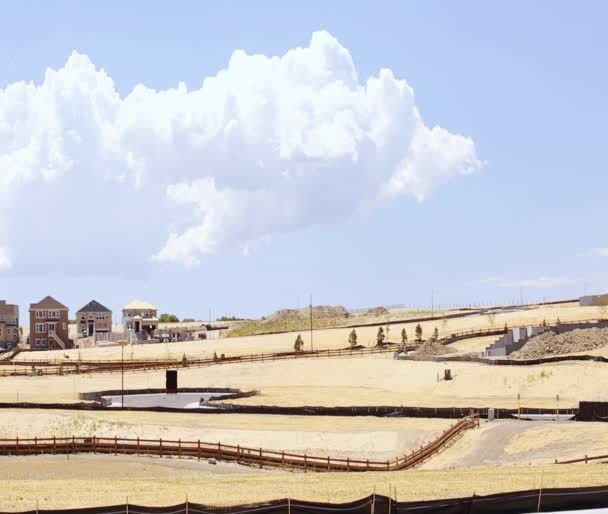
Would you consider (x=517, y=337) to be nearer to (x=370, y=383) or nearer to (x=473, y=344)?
(x=473, y=344)

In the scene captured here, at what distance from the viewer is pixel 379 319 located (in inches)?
6594

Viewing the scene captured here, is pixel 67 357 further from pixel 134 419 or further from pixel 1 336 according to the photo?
pixel 134 419

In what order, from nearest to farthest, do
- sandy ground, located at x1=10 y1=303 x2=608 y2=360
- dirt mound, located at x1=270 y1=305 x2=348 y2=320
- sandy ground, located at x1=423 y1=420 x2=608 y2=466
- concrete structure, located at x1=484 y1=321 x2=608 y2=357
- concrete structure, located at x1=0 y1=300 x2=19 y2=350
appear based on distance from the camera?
sandy ground, located at x1=423 y1=420 x2=608 y2=466, concrete structure, located at x1=484 y1=321 x2=608 y2=357, sandy ground, located at x1=10 y1=303 x2=608 y2=360, concrete structure, located at x1=0 y1=300 x2=19 y2=350, dirt mound, located at x1=270 y1=305 x2=348 y2=320

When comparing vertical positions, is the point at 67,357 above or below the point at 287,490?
above

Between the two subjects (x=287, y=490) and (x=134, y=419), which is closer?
(x=287, y=490)

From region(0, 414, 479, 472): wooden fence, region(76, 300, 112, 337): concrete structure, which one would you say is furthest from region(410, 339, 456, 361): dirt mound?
region(76, 300, 112, 337): concrete structure

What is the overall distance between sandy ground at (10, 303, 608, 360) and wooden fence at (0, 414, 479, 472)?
7246 centimetres

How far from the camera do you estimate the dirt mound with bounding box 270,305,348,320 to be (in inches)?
7372

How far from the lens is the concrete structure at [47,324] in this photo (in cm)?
15171

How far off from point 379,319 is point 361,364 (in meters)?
71.0

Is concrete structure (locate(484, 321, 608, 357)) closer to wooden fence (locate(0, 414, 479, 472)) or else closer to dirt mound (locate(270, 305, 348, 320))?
wooden fence (locate(0, 414, 479, 472))

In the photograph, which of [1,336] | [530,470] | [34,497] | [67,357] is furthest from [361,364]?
[1,336]

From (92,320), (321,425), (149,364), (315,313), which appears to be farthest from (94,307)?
(321,425)

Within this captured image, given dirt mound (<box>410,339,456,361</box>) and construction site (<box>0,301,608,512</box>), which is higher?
dirt mound (<box>410,339,456,361</box>)
